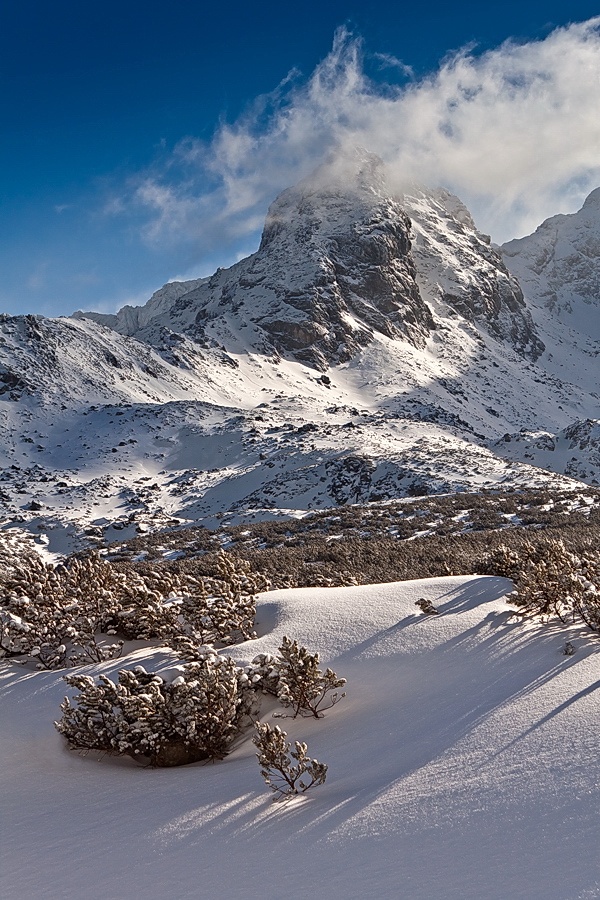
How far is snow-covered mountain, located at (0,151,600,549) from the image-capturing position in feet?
114

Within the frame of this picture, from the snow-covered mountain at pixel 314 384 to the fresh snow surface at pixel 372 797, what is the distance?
21.0 m

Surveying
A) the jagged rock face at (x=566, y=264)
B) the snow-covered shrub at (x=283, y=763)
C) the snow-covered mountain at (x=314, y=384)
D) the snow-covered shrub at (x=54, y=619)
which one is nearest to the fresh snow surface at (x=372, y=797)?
the snow-covered shrub at (x=283, y=763)

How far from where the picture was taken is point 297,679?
4754 mm

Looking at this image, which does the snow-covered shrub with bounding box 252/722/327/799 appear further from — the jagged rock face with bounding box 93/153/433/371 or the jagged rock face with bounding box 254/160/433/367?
the jagged rock face with bounding box 254/160/433/367

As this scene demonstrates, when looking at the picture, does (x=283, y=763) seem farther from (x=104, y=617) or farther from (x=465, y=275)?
(x=465, y=275)

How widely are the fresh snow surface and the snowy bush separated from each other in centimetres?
49

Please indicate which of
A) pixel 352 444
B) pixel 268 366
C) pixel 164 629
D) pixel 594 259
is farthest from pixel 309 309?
pixel 594 259

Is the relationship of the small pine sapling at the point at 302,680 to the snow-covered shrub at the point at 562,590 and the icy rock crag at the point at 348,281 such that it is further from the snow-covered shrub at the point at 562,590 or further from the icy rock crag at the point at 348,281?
the icy rock crag at the point at 348,281

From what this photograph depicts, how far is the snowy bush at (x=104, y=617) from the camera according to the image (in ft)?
20.4

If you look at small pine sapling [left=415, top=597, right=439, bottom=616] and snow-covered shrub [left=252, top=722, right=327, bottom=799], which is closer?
snow-covered shrub [left=252, top=722, right=327, bottom=799]

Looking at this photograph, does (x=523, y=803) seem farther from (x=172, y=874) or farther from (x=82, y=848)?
(x=82, y=848)

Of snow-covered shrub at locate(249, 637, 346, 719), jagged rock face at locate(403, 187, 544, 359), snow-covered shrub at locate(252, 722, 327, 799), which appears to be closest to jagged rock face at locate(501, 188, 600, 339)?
jagged rock face at locate(403, 187, 544, 359)

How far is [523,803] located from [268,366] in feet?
259

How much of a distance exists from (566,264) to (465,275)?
60278 millimetres
